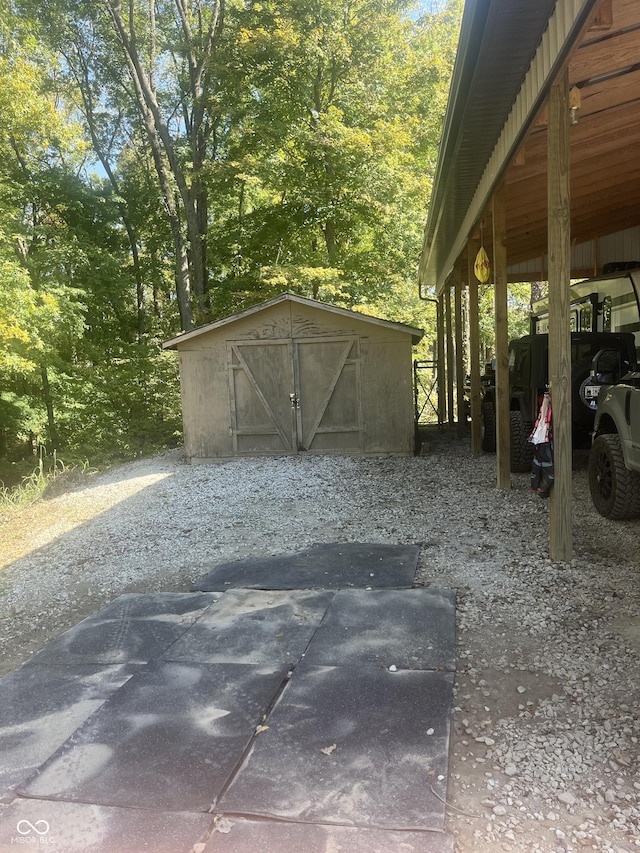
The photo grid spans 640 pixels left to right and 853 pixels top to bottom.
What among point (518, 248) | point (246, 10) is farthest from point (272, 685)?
point (246, 10)

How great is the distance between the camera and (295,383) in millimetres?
10633

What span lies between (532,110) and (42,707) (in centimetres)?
467

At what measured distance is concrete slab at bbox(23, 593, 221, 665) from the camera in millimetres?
3488

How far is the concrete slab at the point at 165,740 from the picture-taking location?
7.46ft

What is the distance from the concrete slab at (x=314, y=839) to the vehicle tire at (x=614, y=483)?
404cm

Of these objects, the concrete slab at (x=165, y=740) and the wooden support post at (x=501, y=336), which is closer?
the concrete slab at (x=165, y=740)

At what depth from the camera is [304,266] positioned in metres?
16.7

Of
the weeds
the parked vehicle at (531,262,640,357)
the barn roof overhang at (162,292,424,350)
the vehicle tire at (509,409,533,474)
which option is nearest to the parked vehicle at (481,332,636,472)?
the vehicle tire at (509,409,533,474)

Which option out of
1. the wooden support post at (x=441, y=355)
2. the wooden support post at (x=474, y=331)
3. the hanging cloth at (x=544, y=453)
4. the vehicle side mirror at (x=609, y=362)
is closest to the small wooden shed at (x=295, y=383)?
the wooden support post at (x=474, y=331)

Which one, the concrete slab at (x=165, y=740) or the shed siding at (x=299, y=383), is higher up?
the shed siding at (x=299, y=383)

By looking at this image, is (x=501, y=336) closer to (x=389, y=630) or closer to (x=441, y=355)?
(x=389, y=630)

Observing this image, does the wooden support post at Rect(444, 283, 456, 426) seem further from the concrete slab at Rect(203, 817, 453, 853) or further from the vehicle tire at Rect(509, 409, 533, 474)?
the concrete slab at Rect(203, 817, 453, 853)

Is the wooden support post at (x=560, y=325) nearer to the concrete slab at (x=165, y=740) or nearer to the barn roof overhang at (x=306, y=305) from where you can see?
the concrete slab at (x=165, y=740)

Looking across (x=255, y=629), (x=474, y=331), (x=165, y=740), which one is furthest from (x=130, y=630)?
(x=474, y=331)
